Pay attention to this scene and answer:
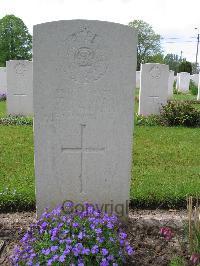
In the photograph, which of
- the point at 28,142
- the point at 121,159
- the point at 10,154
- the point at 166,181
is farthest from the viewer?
the point at 28,142

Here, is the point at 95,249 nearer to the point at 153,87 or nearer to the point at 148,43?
the point at 153,87

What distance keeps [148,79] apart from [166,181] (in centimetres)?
663

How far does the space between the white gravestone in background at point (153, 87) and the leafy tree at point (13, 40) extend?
33.1 m

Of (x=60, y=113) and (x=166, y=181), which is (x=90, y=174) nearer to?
(x=60, y=113)

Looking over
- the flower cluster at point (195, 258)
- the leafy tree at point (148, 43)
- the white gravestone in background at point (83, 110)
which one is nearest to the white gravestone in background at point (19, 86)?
the white gravestone in background at point (83, 110)

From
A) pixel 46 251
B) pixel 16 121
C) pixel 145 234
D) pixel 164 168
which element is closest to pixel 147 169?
pixel 164 168

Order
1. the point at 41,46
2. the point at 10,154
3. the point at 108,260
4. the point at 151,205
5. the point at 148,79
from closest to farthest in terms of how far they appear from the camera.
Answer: the point at 108,260
the point at 41,46
the point at 151,205
the point at 10,154
the point at 148,79

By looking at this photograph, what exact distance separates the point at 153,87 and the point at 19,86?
13.3 feet

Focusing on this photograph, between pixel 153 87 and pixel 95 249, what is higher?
pixel 153 87

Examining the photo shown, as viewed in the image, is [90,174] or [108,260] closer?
[108,260]

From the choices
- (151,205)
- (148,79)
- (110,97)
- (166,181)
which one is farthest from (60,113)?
(148,79)

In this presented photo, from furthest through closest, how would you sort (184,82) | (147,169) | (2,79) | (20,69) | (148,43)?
(148,43) < (184,82) < (2,79) < (20,69) < (147,169)

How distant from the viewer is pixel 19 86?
1127 centimetres

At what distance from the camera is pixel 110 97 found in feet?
11.3
